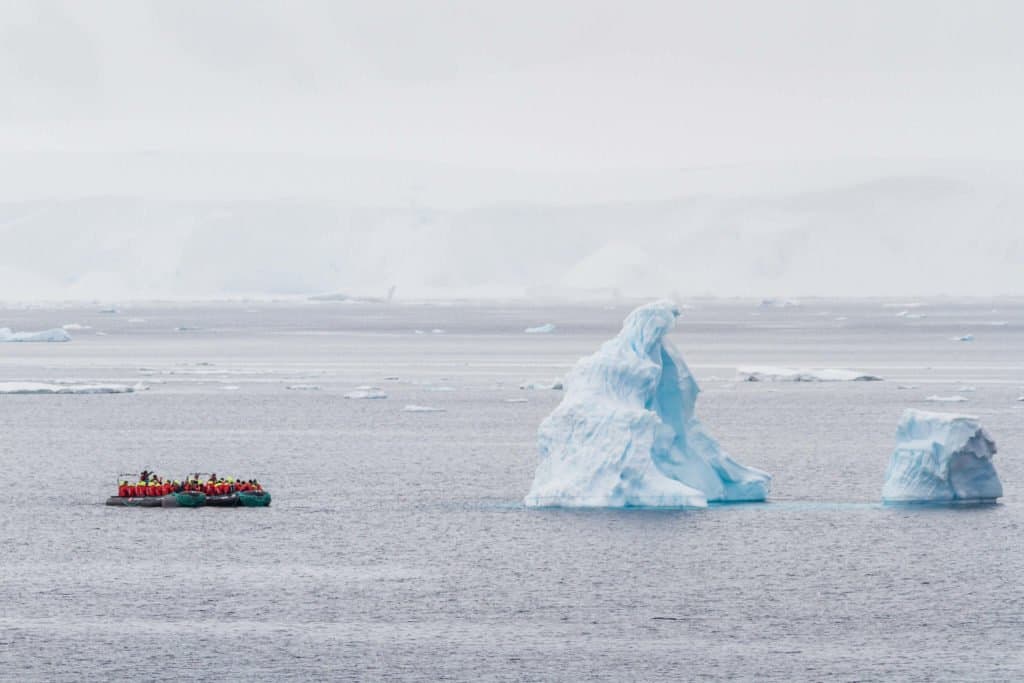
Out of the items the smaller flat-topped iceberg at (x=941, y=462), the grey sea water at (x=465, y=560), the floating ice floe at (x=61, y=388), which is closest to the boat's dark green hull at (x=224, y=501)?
the grey sea water at (x=465, y=560)

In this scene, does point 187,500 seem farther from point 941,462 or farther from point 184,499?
point 941,462

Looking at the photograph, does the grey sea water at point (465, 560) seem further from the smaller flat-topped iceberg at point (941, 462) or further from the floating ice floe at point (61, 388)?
the floating ice floe at point (61, 388)

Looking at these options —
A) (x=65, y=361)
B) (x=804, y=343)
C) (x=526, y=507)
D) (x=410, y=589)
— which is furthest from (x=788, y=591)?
(x=804, y=343)

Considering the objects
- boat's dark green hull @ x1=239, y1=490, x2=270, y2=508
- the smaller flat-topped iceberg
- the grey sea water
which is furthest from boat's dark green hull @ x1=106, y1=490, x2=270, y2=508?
the smaller flat-topped iceberg

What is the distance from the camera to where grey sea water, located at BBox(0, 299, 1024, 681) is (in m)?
28.4

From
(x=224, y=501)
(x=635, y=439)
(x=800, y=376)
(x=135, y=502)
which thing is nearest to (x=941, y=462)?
(x=635, y=439)

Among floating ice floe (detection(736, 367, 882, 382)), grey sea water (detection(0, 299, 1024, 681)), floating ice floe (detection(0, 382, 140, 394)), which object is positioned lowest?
grey sea water (detection(0, 299, 1024, 681))

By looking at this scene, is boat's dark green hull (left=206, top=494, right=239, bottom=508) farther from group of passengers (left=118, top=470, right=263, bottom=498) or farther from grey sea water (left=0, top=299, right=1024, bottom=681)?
grey sea water (left=0, top=299, right=1024, bottom=681)

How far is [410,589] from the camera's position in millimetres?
33344

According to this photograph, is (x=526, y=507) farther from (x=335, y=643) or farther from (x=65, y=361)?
(x=65, y=361)

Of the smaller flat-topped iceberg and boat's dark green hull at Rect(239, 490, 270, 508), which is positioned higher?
the smaller flat-topped iceberg

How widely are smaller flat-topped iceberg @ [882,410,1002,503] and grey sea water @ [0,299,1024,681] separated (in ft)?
2.23

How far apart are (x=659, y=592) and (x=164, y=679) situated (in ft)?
33.4

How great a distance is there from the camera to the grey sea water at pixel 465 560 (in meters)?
28.4
